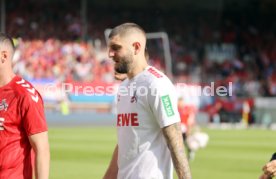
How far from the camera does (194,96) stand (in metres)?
38.3

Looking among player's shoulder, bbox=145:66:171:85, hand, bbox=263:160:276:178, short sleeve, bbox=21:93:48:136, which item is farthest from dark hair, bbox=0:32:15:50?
hand, bbox=263:160:276:178

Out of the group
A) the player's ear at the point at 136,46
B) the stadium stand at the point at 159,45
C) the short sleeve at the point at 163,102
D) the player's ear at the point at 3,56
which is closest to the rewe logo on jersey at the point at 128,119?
the short sleeve at the point at 163,102

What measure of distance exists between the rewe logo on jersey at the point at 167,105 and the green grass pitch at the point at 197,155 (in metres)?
10.2

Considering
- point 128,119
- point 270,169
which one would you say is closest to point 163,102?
point 128,119

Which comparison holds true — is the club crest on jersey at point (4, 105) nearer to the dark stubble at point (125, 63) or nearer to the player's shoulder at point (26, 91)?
the player's shoulder at point (26, 91)

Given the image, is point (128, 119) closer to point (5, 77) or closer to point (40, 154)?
point (40, 154)

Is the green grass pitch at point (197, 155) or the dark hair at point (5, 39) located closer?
the dark hair at point (5, 39)

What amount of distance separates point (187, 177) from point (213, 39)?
42625 mm

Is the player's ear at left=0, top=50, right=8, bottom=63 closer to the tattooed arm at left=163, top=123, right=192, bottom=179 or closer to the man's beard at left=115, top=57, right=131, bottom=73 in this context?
the man's beard at left=115, top=57, right=131, bottom=73

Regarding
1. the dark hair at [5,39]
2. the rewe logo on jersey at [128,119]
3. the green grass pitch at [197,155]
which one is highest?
the dark hair at [5,39]

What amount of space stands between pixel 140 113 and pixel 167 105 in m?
0.24

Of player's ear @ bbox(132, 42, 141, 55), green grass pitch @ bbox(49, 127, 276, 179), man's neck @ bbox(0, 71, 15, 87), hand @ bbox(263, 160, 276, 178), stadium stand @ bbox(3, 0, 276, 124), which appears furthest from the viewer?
stadium stand @ bbox(3, 0, 276, 124)

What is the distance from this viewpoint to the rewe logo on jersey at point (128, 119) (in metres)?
Answer: 5.65

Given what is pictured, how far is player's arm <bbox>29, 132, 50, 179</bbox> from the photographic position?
5.46 meters
